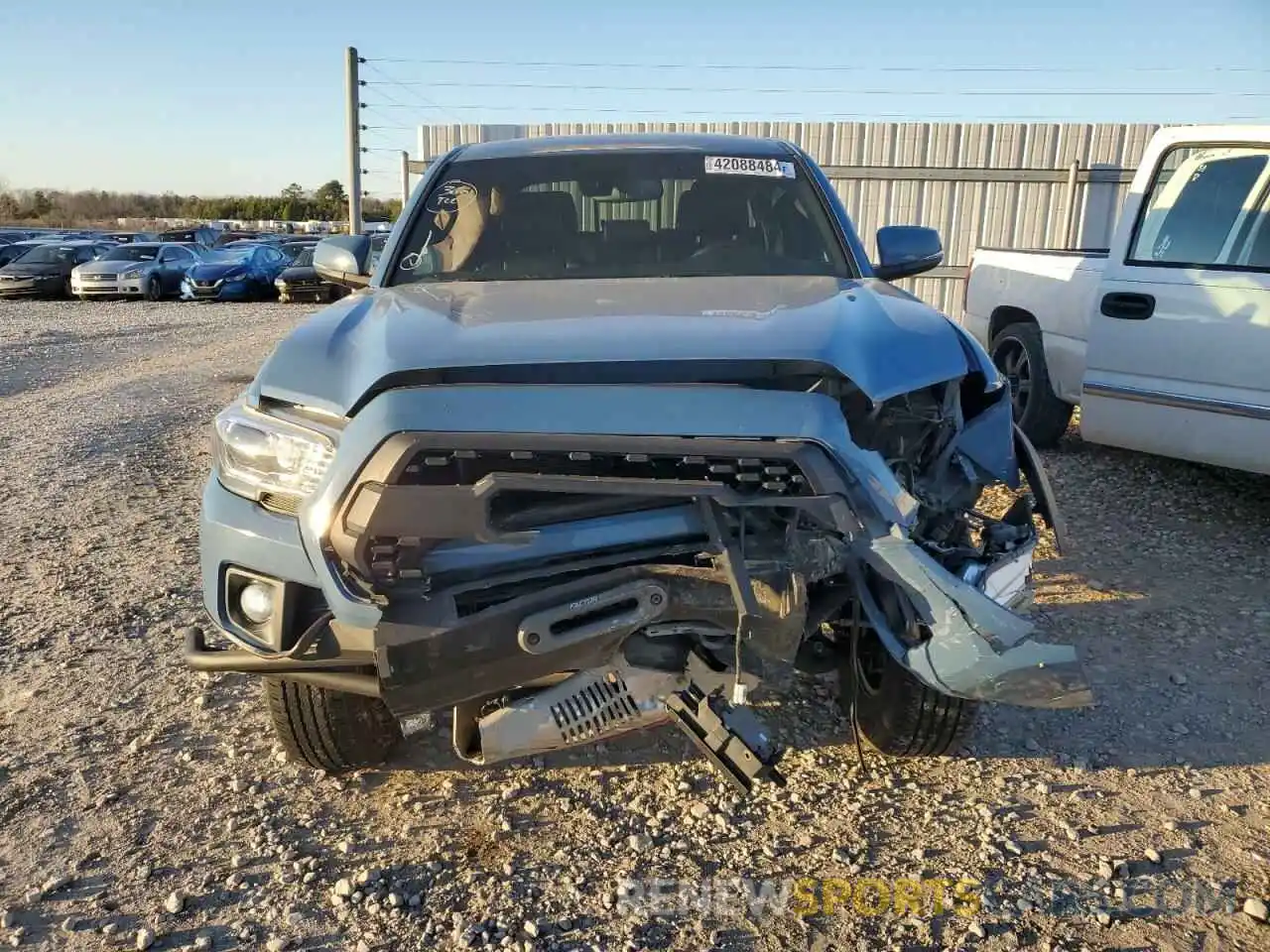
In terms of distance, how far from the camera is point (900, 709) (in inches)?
114

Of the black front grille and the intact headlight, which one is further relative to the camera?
the intact headlight

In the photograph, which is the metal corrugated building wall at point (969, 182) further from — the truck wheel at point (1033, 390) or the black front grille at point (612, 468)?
the black front grille at point (612, 468)

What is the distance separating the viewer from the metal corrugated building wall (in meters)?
13.2

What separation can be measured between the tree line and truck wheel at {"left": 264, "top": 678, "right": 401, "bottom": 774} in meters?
70.5

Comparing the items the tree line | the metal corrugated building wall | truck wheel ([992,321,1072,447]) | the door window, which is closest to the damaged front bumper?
the door window

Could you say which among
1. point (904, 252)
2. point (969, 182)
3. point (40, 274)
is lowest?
point (40, 274)

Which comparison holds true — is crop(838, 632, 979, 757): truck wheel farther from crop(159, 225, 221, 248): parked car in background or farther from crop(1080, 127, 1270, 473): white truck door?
crop(159, 225, 221, 248): parked car in background

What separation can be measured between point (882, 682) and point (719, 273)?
1.48 metres

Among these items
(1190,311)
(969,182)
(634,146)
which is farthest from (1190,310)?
(969,182)

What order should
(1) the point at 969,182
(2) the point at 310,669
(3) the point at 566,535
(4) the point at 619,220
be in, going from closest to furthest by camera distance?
(3) the point at 566,535
(2) the point at 310,669
(4) the point at 619,220
(1) the point at 969,182

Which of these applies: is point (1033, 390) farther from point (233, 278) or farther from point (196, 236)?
point (196, 236)

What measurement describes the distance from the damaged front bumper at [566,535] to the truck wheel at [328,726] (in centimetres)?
61

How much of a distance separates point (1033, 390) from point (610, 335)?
5.02m

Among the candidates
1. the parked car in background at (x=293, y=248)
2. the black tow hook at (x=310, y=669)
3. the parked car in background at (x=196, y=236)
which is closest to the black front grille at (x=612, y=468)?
the black tow hook at (x=310, y=669)
